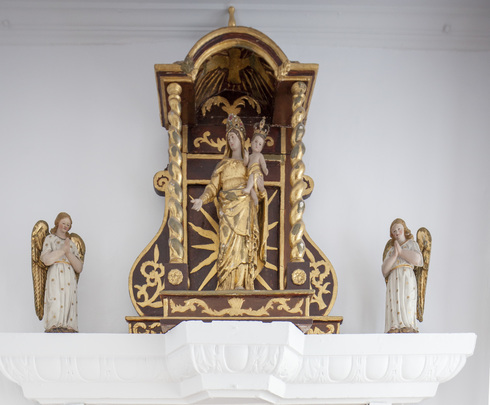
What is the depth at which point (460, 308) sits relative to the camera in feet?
12.4

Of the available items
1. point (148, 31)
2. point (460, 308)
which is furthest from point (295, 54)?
point (460, 308)

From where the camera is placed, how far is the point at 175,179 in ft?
11.4

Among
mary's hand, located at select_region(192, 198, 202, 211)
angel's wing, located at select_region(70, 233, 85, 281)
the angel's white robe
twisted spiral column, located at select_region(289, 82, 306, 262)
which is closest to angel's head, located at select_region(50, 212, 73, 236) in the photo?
angel's wing, located at select_region(70, 233, 85, 281)

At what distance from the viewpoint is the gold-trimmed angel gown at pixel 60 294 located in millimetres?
3482

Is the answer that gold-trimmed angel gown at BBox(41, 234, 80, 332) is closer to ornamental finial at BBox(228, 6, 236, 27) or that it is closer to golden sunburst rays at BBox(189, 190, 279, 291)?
golden sunburst rays at BBox(189, 190, 279, 291)

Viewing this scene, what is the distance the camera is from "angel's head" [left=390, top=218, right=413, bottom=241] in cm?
359

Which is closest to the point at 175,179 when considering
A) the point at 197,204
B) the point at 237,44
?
the point at 197,204

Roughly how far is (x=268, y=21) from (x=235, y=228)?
109 centimetres

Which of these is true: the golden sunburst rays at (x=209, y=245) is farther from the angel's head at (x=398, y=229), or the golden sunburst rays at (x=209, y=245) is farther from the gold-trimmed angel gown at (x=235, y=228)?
the angel's head at (x=398, y=229)

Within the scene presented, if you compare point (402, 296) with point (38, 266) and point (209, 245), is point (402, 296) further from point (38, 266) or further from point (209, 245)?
point (38, 266)

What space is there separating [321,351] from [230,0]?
1.56 meters

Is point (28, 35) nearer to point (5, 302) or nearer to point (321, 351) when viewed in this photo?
point (5, 302)

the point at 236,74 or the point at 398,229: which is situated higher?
the point at 236,74

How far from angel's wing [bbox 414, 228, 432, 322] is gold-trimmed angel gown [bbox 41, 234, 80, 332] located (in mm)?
1258
